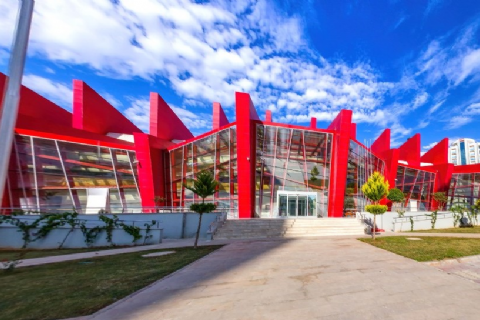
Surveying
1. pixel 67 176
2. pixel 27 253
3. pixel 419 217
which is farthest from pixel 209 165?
pixel 419 217

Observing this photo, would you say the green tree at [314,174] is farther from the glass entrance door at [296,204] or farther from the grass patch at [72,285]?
the grass patch at [72,285]

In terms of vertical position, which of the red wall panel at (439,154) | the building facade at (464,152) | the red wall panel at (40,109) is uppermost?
the building facade at (464,152)

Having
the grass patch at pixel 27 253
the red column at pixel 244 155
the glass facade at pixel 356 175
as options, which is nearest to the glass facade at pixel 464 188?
the glass facade at pixel 356 175

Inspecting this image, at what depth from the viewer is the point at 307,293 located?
554cm

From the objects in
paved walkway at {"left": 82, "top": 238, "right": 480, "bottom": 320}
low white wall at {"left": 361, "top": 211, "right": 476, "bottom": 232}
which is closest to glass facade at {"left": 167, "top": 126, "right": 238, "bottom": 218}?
low white wall at {"left": 361, "top": 211, "right": 476, "bottom": 232}

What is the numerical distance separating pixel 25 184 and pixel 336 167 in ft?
106

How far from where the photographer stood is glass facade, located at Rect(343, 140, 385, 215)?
89.2ft

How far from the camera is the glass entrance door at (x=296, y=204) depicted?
25.7 m

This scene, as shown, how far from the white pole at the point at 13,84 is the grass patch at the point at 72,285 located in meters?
6.36

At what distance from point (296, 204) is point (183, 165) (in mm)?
14691

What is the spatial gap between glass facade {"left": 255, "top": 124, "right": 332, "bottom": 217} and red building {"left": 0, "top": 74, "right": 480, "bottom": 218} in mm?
118

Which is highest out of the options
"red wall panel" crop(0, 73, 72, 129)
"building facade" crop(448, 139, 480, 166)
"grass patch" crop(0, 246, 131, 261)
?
"building facade" crop(448, 139, 480, 166)

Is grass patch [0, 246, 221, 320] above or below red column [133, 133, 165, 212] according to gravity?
below

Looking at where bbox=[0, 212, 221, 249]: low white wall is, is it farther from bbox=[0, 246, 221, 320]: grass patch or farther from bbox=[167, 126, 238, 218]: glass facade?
bbox=[0, 246, 221, 320]: grass patch
